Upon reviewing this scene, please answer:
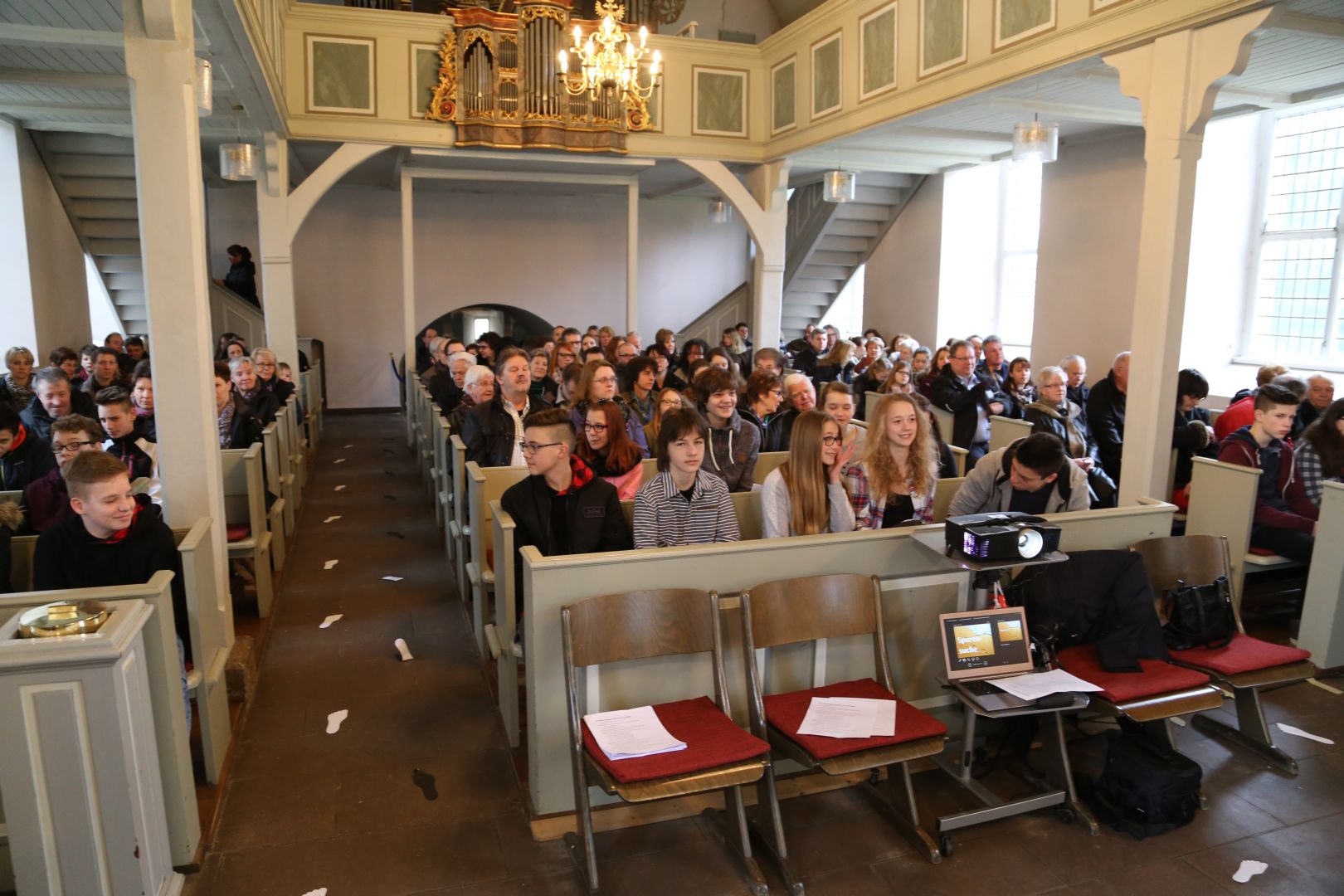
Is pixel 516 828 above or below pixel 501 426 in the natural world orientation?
below

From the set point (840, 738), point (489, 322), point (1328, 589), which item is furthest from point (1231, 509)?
point (489, 322)

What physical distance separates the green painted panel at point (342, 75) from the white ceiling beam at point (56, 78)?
73.6 inches

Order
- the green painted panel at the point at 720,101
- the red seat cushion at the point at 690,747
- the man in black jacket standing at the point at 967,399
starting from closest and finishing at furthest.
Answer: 1. the red seat cushion at the point at 690,747
2. the man in black jacket standing at the point at 967,399
3. the green painted panel at the point at 720,101

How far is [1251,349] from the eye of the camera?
903cm

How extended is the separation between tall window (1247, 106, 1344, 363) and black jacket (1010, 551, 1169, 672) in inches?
251

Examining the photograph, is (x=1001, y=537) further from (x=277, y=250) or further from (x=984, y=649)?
(x=277, y=250)

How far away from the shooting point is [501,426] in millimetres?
5523

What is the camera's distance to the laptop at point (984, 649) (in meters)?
3.20

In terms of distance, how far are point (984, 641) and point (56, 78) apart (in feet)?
26.9

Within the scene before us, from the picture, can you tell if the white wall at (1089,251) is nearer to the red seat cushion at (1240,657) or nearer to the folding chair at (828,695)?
the red seat cushion at (1240,657)

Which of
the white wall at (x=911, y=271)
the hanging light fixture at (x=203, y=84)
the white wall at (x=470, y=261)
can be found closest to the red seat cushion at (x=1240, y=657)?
the hanging light fixture at (x=203, y=84)

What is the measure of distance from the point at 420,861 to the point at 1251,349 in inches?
357

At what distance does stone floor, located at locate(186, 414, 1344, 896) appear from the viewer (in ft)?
9.60

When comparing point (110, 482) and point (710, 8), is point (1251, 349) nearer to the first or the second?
point (710, 8)
